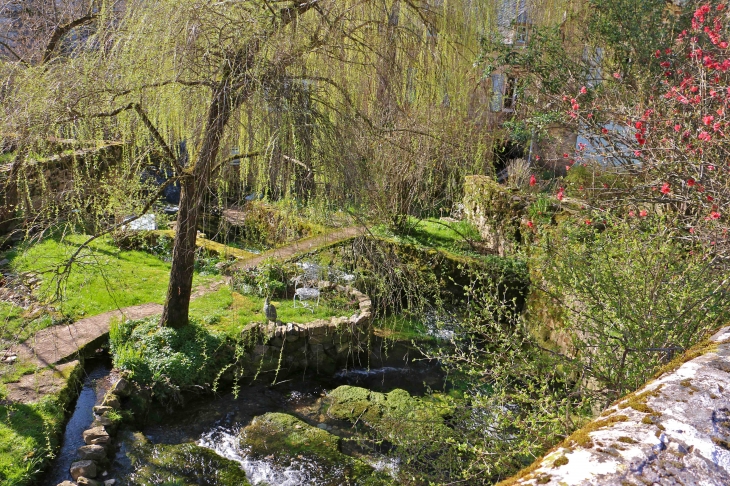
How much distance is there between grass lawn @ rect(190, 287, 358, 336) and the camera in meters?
7.62

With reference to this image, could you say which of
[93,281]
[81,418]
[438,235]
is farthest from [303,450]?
[438,235]

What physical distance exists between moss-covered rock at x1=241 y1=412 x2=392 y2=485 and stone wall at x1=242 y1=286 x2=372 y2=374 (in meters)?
0.92

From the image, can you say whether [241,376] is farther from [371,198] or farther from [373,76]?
[373,76]

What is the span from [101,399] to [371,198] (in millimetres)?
3618

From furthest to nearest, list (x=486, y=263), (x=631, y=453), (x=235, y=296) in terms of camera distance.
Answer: (x=486, y=263)
(x=235, y=296)
(x=631, y=453)

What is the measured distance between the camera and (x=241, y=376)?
7.01 meters

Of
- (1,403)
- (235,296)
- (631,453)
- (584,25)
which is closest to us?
(631,453)

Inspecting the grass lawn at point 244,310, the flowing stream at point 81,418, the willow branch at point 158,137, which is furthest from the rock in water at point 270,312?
the willow branch at point 158,137

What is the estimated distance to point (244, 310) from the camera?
8039mm

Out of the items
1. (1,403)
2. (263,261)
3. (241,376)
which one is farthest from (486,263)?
(1,403)

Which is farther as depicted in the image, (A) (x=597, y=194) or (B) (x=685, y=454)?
(A) (x=597, y=194)

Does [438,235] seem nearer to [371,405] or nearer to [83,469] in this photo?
[371,405]

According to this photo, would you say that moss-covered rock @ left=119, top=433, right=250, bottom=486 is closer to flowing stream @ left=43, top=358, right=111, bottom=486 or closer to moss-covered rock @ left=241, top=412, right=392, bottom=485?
moss-covered rock @ left=241, top=412, right=392, bottom=485

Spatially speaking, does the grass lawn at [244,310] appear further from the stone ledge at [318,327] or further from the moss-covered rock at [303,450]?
the moss-covered rock at [303,450]
